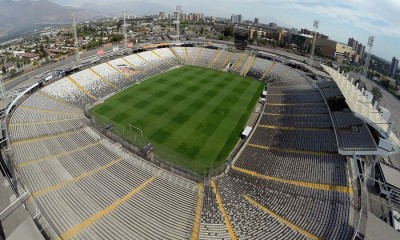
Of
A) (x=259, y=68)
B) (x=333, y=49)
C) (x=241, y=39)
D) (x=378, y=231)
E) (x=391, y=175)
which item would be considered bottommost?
(x=391, y=175)

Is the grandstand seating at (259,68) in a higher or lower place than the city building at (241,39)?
lower

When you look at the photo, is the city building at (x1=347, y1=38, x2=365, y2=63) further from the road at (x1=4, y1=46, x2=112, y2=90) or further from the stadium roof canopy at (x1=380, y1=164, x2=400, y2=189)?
the road at (x1=4, y1=46, x2=112, y2=90)

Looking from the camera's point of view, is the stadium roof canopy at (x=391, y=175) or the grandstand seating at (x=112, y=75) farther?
the grandstand seating at (x=112, y=75)

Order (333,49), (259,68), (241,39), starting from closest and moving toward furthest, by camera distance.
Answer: (259,68) → (241,39) → (333,49)

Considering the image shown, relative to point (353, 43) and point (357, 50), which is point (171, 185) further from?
point (353, 43)

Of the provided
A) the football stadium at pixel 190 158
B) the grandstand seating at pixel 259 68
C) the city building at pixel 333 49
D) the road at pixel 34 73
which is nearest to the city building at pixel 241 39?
the grandstand seating at pixel 259 68

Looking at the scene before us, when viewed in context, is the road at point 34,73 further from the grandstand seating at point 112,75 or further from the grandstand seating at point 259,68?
the grandstand seating at point 259,68

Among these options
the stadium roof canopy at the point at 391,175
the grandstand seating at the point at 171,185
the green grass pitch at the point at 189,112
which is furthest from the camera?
the green grass pitch at the point at 189,112

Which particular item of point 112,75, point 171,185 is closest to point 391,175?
point 171,185
